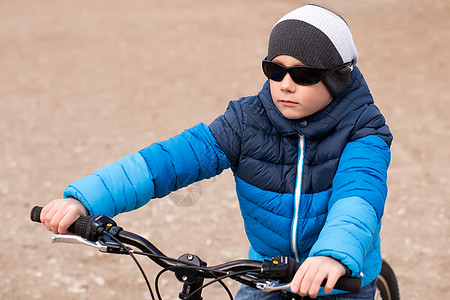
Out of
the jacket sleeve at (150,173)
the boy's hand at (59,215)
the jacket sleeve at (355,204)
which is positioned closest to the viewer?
the jacket sleeve at (355,204)

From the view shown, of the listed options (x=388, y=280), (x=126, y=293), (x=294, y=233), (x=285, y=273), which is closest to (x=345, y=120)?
(x=294, y=233)

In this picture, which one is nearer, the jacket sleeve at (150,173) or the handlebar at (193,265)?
the handlebar at (193,265)

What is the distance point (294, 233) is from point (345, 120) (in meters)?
0.50

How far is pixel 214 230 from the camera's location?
496cm

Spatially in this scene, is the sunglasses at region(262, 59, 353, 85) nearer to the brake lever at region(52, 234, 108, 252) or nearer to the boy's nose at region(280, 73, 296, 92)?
the boy's nose at region(280, 73, 296, 92)

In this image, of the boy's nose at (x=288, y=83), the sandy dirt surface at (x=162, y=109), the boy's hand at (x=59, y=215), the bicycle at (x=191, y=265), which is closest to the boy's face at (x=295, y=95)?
the boy's nose at (x=288, y=83)

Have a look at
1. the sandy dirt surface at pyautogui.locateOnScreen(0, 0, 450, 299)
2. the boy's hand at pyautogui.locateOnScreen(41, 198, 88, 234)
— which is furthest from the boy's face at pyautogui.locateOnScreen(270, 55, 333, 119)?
the boy's hand at pyautogui.locateOnScreen(41, 198, 88, 234)

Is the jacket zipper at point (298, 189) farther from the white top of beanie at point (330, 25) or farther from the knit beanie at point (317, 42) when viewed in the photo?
the white top of beanie at point (330, 25)

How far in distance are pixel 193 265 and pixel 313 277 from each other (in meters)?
0.38

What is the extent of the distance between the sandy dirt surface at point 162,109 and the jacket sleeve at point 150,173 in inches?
6.5

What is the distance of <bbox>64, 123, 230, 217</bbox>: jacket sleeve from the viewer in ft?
7.07

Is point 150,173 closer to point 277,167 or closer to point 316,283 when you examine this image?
point 277,167

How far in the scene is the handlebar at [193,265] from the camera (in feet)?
5.76

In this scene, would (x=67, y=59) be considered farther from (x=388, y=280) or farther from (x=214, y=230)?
(x=388, y=280)
